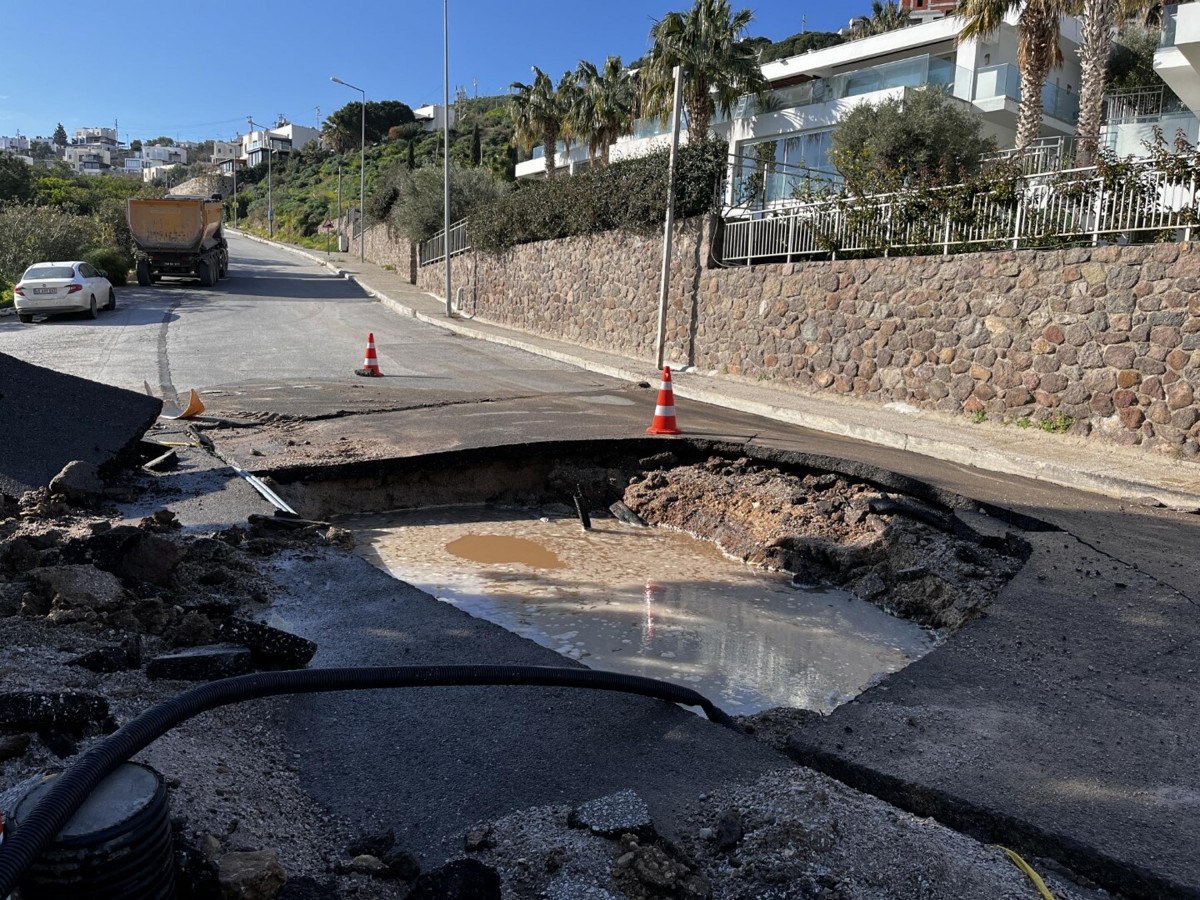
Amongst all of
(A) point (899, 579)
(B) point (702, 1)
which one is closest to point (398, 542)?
(A) point (899, 579)

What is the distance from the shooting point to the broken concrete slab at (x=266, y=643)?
13.3ft

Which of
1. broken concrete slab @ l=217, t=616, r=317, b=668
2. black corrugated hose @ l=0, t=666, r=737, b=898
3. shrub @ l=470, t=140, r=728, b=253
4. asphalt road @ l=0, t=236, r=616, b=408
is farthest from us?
shrub @ l=470, t=140, r=728, b=253

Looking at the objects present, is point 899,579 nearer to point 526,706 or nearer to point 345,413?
point 526,706

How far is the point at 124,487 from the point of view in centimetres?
748

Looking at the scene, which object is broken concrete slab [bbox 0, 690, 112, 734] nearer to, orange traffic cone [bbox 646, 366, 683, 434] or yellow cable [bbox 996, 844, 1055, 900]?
yellow cable [bbox 996, 844, 1055, 900]

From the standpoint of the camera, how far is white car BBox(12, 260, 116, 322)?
2083 cm

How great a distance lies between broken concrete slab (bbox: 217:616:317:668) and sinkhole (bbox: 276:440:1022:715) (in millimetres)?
1927

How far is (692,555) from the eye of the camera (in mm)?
8320

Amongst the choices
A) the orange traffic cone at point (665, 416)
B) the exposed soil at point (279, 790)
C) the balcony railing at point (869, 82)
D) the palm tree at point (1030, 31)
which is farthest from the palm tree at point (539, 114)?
the exposed soil at point (279, 790)

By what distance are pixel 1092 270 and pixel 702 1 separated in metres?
23.6

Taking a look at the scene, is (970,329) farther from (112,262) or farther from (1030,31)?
(112,262)

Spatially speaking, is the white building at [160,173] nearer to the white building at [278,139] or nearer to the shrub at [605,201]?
the white building at [278,139]

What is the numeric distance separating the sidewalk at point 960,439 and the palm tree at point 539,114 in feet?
108

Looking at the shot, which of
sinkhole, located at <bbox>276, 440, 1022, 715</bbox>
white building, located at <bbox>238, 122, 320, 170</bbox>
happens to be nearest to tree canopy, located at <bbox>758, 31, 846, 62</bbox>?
sinkhole, located at <bbox>276, 440, 1022, 715</bbox>
